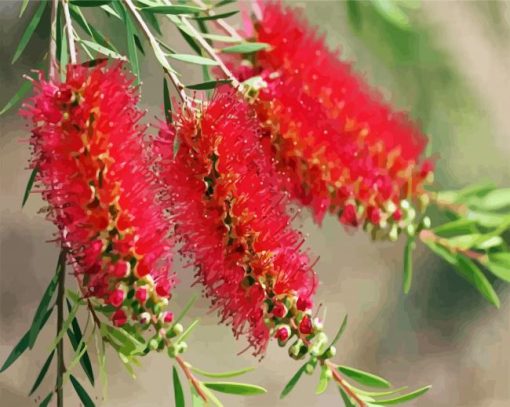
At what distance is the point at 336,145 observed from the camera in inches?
13.6

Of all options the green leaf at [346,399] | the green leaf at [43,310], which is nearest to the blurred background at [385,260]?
the green leaf at [43,310]

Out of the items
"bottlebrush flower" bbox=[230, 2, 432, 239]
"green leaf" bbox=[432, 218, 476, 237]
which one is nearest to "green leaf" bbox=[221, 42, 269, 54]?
"bottlebrush flower" bbox=[230, 2, 432, 239]

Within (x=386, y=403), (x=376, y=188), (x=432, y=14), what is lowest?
(x=386, y=403)

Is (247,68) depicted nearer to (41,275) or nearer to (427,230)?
(427,230)

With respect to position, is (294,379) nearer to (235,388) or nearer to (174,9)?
(235,388)

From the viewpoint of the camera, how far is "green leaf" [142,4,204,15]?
1.22ft

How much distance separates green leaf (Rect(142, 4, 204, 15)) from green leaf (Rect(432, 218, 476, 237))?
157 mm

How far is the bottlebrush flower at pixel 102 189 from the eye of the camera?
305mm

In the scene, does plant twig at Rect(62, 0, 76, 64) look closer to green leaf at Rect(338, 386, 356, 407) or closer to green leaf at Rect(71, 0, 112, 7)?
green leaf at Rect(71, 0, 112, 7)

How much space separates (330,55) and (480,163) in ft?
0.98

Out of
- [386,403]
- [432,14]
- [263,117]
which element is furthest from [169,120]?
[432,14]

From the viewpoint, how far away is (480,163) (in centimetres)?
63

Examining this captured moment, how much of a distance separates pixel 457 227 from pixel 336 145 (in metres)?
0.07

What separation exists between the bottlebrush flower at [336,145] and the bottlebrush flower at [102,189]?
0.07 m
